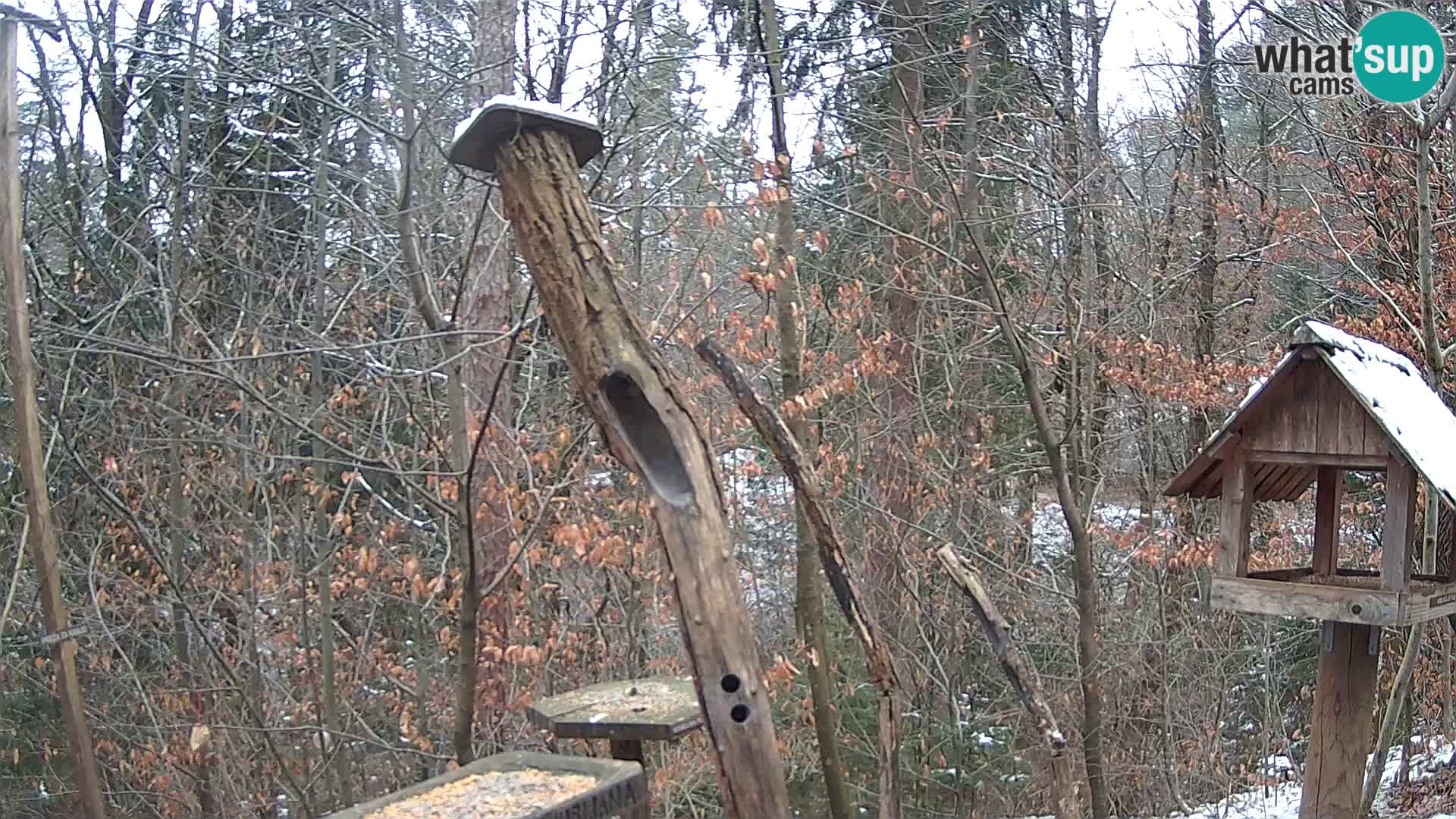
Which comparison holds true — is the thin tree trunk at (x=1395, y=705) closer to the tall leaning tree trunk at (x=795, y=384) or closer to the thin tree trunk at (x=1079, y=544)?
the thin tree trunk at (x=1079, y=544)

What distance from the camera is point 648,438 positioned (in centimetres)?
316

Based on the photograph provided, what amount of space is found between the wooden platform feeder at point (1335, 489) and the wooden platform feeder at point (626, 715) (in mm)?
1868

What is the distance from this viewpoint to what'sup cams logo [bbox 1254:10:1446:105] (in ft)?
18.7

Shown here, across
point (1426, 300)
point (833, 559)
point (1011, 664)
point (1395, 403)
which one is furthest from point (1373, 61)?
point (833, 559)

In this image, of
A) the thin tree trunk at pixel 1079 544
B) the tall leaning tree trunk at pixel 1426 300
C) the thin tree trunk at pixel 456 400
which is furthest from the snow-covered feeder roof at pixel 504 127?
the tall leaning tree trunk at pixel 1426 300

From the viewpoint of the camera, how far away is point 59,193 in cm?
704

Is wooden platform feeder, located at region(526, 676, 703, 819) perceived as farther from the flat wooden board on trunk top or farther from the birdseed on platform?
the birdseed on platform

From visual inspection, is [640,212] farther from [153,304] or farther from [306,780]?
[306,780]

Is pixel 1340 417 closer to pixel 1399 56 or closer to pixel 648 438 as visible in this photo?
pixel 648 438

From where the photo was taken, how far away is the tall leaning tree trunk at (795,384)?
6258 millimetres

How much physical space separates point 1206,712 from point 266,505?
686cm

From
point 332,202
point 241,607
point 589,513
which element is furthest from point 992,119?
point 241,607

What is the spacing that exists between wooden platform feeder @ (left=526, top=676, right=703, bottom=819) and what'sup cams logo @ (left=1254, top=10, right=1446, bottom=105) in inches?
174

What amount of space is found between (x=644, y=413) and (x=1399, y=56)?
4.97 meters
